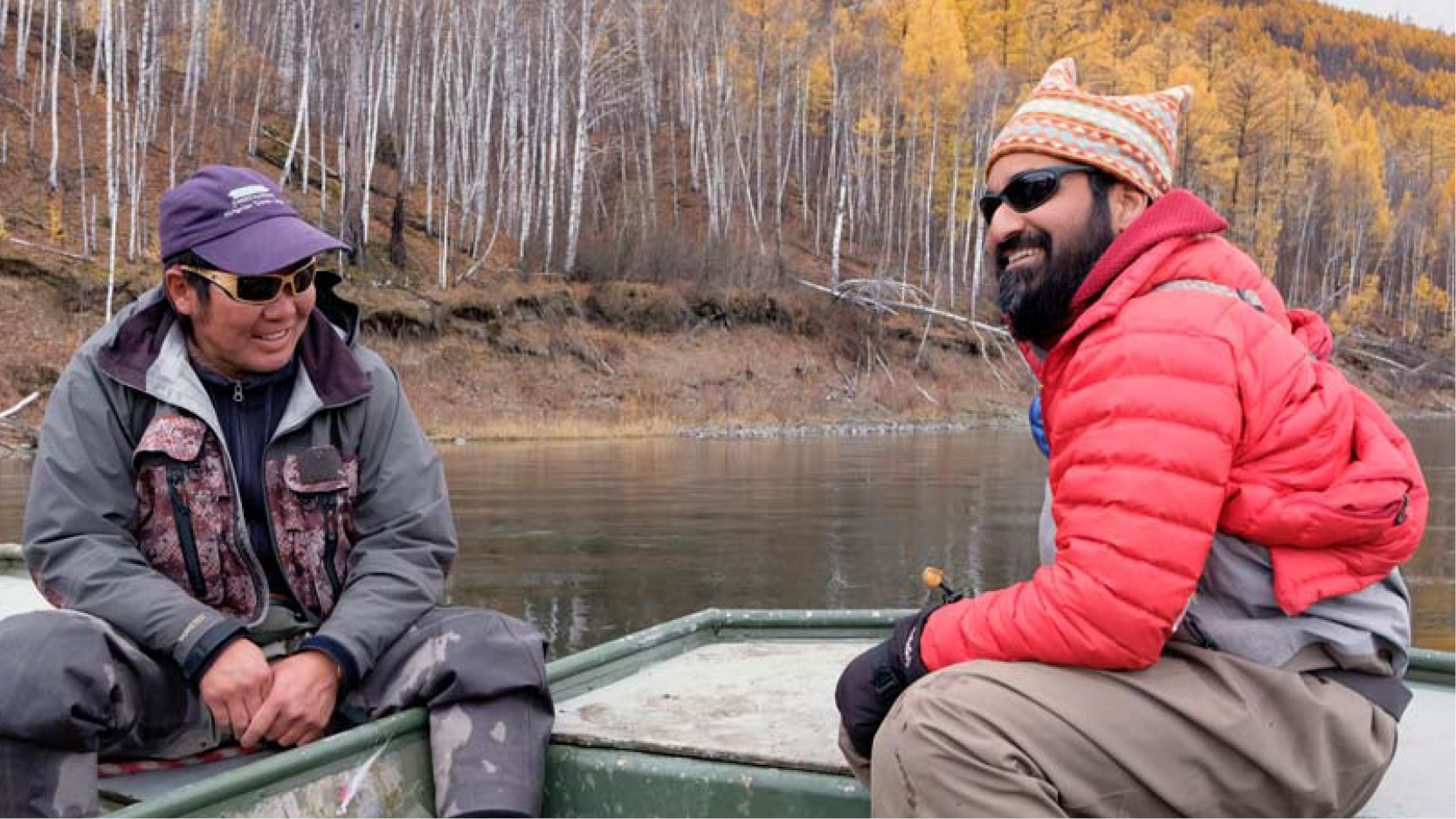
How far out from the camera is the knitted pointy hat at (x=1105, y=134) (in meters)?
2.17

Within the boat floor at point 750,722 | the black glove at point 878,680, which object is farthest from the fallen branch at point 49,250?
the black glove at point 878,680

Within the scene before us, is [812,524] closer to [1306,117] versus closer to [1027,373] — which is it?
[1027,373]

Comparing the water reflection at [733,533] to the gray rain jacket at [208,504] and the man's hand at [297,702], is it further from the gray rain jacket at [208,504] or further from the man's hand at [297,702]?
the man's hand at [297,702]

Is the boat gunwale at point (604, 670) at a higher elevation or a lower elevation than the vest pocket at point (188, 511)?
lower

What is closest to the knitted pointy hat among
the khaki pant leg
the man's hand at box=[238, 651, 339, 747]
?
the khaki pant leg

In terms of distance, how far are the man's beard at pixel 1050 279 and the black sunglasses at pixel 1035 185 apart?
5 cm

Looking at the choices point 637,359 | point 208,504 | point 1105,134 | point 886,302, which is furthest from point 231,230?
point 886,302

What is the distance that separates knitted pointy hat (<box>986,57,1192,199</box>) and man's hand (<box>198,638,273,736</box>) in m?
1.71

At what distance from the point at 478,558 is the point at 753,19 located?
118 ft

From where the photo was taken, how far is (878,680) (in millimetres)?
2211

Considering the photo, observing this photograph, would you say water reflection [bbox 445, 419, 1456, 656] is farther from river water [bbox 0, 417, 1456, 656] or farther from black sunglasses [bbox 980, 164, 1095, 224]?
black sunglasses [bbox 980, 164, 1095, 224]

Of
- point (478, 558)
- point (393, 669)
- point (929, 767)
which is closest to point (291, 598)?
point (393, 669)

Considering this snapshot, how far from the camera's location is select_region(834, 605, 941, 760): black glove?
2168 mm

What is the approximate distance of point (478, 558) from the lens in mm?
8812
